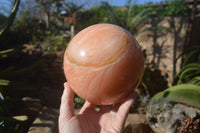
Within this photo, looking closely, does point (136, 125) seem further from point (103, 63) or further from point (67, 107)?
point (103, 63)

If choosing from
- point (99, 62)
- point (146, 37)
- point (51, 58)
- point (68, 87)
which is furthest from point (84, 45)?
point (146, 37)

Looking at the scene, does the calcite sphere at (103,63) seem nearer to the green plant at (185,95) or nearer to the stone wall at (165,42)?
the green plant at (185,95)

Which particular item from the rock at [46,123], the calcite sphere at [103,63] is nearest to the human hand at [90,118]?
the calcite sphere at [103,63]

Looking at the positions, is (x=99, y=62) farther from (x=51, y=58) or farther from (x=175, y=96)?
(x=51, y=58)

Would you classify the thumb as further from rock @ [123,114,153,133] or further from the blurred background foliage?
the blurred background foliage

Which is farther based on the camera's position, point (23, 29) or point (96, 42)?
point (23, 29)

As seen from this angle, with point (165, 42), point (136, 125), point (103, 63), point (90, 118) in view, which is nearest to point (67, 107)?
point (90, 118)
